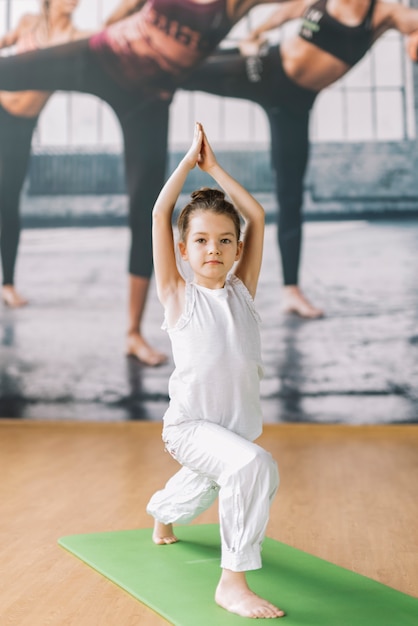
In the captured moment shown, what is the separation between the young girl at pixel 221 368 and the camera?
1696 millimetres

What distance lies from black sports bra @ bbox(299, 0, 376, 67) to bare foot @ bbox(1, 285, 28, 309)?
2490mm

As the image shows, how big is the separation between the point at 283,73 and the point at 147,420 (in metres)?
2.37

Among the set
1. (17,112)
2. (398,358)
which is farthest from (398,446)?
(17,112)

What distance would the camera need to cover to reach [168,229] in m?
1.97

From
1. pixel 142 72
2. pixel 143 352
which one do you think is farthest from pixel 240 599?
pixel 142 72

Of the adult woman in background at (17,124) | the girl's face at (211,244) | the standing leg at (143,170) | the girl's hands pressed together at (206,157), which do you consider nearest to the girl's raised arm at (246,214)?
the girl's hands pressed together at (206,157)

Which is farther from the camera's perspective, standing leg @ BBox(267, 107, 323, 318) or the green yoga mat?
standing leg @ BBox(267, 107, 323, 318)

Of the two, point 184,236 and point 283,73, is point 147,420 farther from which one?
point 184,236

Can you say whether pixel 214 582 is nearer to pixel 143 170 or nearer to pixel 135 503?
pixel 135 503

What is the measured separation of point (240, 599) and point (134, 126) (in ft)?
13.1

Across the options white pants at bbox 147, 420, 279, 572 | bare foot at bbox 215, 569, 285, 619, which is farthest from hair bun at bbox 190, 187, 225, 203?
bare foot at bbox 215, 569, 285, 619

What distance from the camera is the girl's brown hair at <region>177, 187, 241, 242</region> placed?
1922mm

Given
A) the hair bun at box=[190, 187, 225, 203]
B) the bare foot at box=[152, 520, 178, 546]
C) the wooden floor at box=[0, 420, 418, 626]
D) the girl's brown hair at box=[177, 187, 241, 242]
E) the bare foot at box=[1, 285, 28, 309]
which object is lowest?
the wooden floor at box=[0, 420, 418, 626]

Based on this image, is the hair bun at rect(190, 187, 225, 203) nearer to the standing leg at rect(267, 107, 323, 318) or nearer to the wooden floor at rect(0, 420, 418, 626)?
the wooden floor at rect(0, 420, 418, 626)
